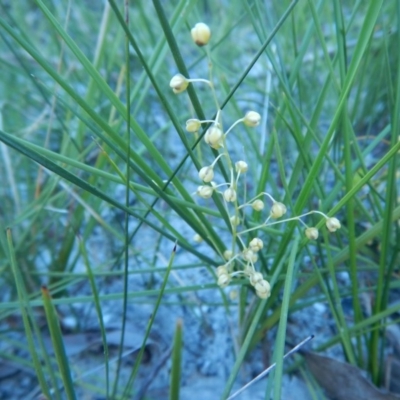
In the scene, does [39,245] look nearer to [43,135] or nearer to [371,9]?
[43,135]

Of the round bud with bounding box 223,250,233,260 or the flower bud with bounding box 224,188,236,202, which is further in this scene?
the round bud with bounding box 223,250,233,260

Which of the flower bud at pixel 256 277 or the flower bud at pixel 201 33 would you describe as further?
the flower bud at pixel 256 277

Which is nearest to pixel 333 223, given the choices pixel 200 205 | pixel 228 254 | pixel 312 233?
pixel 312 233

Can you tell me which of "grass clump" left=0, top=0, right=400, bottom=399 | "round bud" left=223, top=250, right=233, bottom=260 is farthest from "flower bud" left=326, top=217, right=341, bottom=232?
"round bud" left=223, top=250, right=233, bottom=260

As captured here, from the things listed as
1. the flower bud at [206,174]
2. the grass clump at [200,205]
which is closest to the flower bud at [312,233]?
the grass clump at [200,205]

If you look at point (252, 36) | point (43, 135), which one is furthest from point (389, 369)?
point (252, 36)

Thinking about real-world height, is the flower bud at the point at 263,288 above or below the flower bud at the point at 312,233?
below

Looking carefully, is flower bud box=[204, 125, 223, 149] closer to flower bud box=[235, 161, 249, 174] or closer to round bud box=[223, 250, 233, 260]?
flower bud box=[235, 161, 249, 174]

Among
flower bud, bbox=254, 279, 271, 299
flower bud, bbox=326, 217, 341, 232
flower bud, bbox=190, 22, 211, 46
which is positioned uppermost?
flower bud, bbox=190, 22, 211, 46

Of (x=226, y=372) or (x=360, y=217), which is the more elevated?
(x=360, y=217)

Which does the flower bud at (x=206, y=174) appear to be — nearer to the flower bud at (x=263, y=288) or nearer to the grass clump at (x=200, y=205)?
the grass clump at (x=200, y=205)

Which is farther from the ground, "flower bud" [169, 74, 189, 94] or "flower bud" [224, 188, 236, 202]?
"flower bud" [169, 74, 189, 94]
